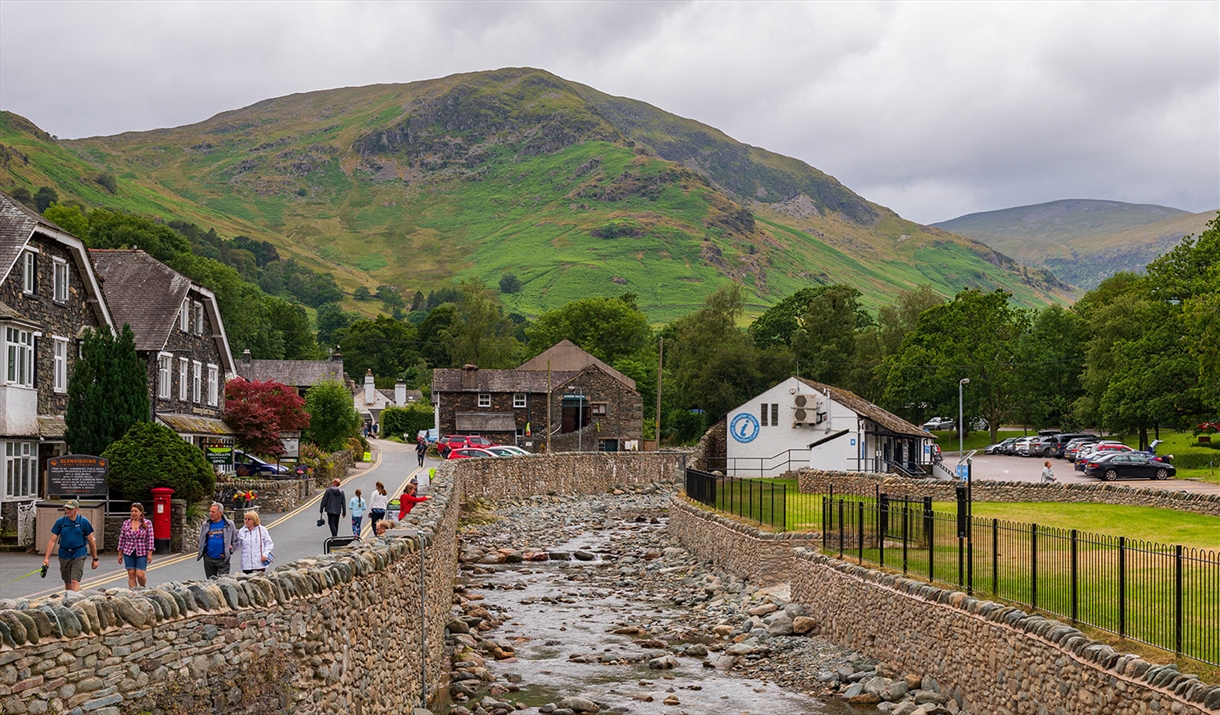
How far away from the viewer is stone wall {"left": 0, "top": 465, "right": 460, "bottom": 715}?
8367mm

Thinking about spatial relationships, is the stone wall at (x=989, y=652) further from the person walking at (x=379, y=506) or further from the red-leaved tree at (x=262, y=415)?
the red-leaved tree at (x=262, y=415)

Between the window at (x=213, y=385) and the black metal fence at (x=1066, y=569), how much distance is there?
3465 centimetres

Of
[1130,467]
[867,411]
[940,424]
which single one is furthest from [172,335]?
[940,424]

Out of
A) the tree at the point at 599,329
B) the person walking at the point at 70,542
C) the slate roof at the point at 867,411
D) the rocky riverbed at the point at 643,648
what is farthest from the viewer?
the tree at the point at 599,329

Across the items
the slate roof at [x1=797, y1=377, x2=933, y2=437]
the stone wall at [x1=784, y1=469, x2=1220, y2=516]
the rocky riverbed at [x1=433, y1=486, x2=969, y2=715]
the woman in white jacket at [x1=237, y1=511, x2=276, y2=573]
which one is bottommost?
the rocky riverbed at [x1=433, y1=486, x2=969, y2=715]

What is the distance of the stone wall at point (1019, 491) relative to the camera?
37.2m

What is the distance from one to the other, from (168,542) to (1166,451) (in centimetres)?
6374

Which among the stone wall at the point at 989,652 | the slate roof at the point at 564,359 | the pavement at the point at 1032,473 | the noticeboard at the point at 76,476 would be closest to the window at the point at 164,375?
the noticeboard at the point at 76,476

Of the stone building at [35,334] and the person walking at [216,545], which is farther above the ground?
the stone building at [35,334]

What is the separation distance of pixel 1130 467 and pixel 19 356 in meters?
48.6

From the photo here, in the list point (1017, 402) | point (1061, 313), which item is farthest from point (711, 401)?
point (1061, 313)

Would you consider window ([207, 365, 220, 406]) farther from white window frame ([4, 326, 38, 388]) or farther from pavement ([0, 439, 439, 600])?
white window frame ([4, 326, 38, 388])

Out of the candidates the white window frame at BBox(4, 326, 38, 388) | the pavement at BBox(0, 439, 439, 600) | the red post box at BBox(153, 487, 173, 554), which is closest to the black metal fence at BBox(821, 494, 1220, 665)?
the pavement at BBox(0, 439, 439, 600)

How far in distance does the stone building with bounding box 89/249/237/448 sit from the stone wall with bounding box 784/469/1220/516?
2574cm
